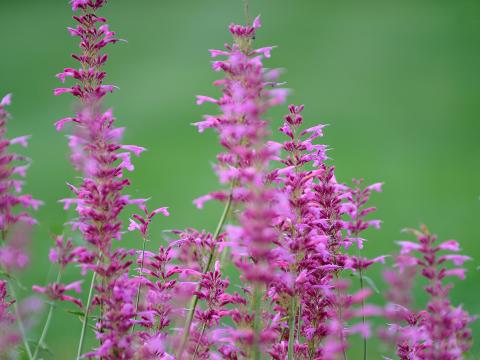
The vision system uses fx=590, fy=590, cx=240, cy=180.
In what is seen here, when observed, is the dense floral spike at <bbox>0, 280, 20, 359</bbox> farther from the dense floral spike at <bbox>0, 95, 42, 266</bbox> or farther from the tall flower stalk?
the dense floral spike at <bbox>0, 95, 42, 266</bbox>

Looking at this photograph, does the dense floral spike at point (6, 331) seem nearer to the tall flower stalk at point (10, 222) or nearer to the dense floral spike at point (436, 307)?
the tall flower stalk at point (10, 222)

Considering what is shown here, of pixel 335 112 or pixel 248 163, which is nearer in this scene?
pixel 248 163

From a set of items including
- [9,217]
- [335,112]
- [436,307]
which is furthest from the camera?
[335,112]

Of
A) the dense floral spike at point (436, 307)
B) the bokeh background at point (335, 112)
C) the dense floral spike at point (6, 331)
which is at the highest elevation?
the bokeh background at point (335, 112)

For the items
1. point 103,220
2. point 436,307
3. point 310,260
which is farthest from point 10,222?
point 436,307

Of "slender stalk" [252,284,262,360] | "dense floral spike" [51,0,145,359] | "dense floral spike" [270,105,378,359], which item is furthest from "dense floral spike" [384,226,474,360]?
"dense floral spike" [51,0,145,359]

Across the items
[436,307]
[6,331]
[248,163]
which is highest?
[248,163]

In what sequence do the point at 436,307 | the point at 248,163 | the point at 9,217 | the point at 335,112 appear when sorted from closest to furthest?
the point at 436,307 < the point at 248,163 < the point at 9,217 < the point at 335,112

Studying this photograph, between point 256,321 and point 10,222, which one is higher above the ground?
point 10,222

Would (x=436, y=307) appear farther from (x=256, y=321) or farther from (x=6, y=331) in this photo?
(x=6, y=331)

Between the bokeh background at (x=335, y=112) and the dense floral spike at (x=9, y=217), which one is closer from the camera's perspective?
the dense floral spike at (x=9, y=217)

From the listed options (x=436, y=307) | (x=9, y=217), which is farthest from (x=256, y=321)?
(x=9, y=217)

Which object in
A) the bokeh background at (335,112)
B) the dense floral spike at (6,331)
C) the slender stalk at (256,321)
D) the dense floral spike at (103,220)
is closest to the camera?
the slender stalk at (256,321)

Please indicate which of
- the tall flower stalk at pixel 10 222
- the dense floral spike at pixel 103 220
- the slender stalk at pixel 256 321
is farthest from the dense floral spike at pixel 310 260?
the tall flower stalk at pixel 10 222
